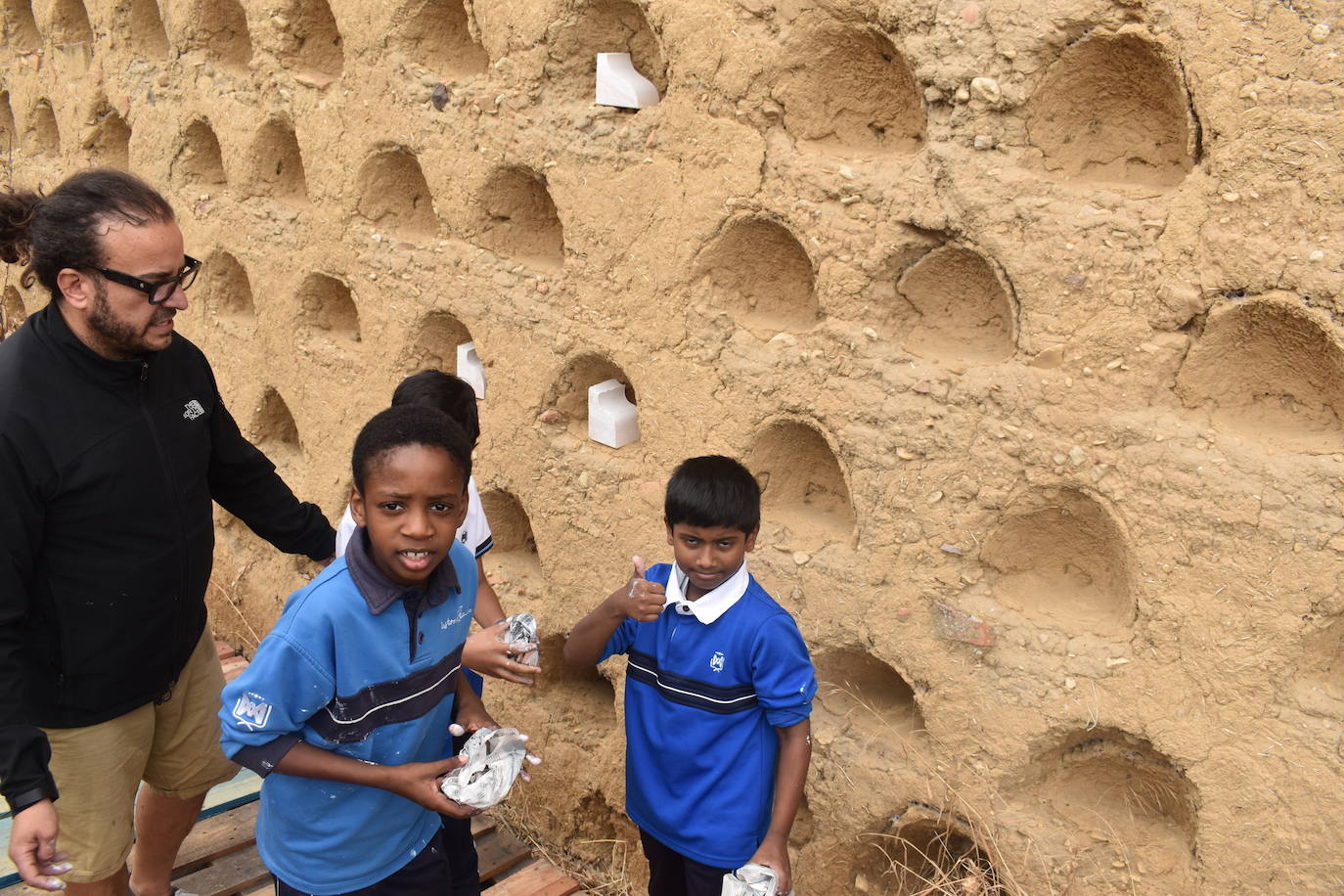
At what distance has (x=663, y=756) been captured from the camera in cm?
188

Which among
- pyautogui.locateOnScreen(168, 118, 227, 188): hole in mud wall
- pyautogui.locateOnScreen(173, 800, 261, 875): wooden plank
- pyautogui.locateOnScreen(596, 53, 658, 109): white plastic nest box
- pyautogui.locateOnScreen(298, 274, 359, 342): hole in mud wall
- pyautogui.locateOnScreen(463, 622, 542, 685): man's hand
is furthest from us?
pyautogui.locateOnScreen(168, 118, 227, 188): hole in mud wall

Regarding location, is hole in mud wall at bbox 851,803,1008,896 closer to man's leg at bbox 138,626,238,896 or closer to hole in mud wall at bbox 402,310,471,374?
man's leg at bbox 138,626,238,896

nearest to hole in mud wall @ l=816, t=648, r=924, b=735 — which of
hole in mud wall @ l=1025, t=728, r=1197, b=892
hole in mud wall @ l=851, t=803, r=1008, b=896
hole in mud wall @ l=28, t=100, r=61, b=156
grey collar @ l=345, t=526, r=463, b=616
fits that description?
hole in mud wall @ l=851, t=803, r=1008, b=896

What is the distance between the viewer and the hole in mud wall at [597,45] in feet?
7.57

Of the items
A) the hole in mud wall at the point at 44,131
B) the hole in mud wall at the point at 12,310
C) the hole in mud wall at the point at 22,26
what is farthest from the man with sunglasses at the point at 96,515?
the hole in mud wall at the point at 12,310

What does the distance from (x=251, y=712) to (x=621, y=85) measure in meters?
1.37

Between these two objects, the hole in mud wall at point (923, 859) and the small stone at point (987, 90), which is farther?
the hole in mud wall at point (923, 859)

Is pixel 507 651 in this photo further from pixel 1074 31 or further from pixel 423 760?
pixel 1074 31

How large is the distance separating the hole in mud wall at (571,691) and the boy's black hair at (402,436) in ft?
3.79

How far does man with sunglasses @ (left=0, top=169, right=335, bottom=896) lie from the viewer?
1.68 meters

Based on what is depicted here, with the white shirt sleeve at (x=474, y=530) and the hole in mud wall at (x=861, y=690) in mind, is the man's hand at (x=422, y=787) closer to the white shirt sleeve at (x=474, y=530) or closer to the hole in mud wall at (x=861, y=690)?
the white shirt sleeve at (x=474, y=530)

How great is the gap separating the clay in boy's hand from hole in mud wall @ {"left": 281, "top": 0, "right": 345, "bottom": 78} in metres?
1.89

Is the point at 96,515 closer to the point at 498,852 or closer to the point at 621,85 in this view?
the point at 621,85

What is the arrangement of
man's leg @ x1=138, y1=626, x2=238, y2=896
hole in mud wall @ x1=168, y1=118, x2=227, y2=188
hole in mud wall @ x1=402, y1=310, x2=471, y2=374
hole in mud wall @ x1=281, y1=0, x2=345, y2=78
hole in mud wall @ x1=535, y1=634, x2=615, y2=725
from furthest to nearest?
hole in mud wall @ x1=168, y1=118, x2=227, y2=188 → hole in mud wall @ x1=281, y1=0, x2=345, y2=78 → hole in mud wall @ x1=402, y1=310, x2=471, y2=374 → hole in mud wall @ x1=535, y1=634, x2=615, y2=725 → man's leg @ x1=138, y1=626, x2=238, y2=896
